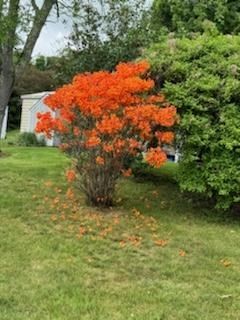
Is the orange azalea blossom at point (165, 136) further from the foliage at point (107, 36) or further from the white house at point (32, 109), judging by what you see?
the white house at point (32, 109)

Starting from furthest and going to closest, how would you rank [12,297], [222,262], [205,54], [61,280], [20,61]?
1. [20,61]
2. [205,54]
3. [222,262]
4. [61,280]
5. [12,297]

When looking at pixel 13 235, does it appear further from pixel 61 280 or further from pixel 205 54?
pixel 205 54

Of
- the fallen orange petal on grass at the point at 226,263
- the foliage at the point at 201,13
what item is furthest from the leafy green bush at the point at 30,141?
the fallen orange petal on grass at the point at 226,263

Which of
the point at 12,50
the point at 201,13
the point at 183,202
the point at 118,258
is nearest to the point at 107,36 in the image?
the point at 12,50

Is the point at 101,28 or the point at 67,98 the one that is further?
the point at 101,28

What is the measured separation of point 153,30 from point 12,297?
955cm

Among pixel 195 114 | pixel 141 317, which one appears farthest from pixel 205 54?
pixel 141 317

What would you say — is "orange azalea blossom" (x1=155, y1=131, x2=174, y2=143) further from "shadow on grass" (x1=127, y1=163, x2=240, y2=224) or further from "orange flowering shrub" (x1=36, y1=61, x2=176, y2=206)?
"shadow on grass" (x1=127, y1=163, x2=240, y2=224)

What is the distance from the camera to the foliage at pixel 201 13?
21.1 m

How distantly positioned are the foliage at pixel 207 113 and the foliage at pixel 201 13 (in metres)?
13.3

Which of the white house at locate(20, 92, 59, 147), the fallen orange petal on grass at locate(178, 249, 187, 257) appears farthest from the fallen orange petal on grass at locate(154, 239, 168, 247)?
the white house at locate(20, 92, 59, 147)

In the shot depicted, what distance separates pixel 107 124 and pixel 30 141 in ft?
34.5

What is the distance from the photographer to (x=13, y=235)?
6.12 m

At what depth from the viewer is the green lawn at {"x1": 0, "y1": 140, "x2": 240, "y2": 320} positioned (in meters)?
4.22
